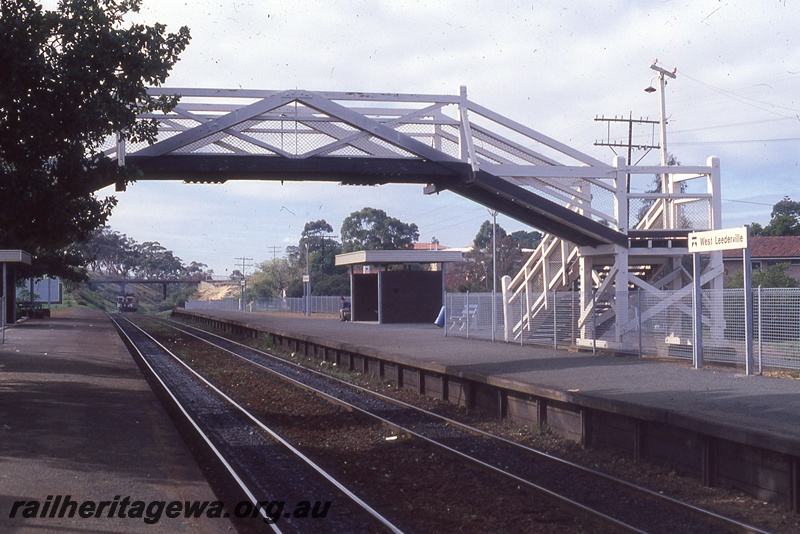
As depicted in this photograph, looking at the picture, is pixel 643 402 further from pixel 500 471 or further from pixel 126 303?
pixel 126 303

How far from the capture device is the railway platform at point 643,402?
26.2 feet

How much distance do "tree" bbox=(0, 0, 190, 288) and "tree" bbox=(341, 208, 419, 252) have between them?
69314 mm

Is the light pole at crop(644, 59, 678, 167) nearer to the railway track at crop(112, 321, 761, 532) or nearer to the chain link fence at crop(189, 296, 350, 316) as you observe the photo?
the railway track at crop(112, 321, 761, 532)

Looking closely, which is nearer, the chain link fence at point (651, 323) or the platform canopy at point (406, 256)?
the chain link fence at point (651, 323)

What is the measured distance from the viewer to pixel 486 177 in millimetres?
17312

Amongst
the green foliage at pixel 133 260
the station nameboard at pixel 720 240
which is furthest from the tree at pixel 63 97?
the green foliage at pixel 133 260

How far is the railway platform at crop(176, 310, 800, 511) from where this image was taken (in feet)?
26.2

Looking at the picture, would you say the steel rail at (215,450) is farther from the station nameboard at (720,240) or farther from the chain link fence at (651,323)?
the station nameboard at (720,240)

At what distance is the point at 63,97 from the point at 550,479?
28.6 feet

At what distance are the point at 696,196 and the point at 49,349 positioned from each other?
1924cm

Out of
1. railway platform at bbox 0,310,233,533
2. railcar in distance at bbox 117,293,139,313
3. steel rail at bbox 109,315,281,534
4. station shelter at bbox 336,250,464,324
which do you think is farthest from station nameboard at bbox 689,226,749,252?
railcar in distance at bbox 117,293,139,313

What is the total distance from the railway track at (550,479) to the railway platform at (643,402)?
3.17 ft

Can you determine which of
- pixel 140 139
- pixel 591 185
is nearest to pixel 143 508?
pixel 140 139

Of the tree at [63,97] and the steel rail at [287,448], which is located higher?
the tree at [63,97]
